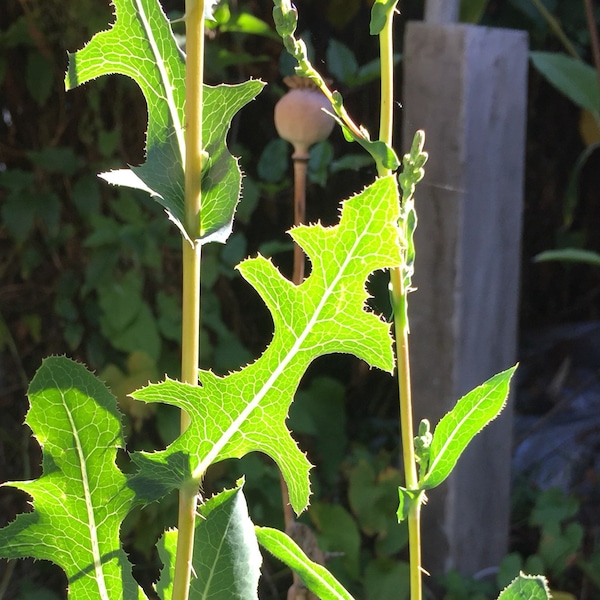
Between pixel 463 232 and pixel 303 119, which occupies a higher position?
pixel 303 119

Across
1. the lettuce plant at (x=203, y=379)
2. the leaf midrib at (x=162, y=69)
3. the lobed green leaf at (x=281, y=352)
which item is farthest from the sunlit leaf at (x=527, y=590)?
the leaf midrib at (x=162, y=69)

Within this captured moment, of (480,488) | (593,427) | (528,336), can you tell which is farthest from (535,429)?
(480,488)

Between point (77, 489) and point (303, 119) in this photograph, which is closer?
point (77, 489)

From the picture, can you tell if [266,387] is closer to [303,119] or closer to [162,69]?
[162,69]

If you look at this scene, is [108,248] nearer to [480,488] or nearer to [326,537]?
[326,537]

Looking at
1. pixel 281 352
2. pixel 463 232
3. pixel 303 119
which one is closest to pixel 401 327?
pixel 281 352

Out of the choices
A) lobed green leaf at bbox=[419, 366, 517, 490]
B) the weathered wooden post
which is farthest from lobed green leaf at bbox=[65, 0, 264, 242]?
the weathered wooden post

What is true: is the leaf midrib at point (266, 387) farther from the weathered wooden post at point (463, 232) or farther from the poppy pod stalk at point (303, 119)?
the weathered wooden post at point (463, 232)

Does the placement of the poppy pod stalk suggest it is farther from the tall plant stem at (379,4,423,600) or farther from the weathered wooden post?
the weathered wooden post
